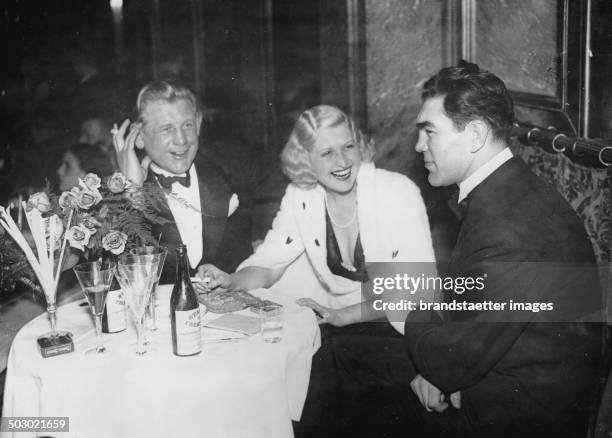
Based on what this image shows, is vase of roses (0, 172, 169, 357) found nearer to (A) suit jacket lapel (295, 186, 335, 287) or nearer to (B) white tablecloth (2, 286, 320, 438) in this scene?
(B) white tablecloth (2, 286, 320, 438)

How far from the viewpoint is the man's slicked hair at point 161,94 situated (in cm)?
245

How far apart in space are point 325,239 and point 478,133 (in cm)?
77

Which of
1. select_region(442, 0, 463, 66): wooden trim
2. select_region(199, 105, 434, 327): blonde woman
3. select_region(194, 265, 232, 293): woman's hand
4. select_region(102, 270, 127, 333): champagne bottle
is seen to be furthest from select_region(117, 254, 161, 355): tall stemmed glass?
select_region(442, 0, 463, 66): wooden trim

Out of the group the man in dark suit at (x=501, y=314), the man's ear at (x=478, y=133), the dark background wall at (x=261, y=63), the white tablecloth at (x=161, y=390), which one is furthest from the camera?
the dark background wall at (x=261, y=63)

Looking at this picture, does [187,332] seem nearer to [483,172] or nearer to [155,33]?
[483,172]

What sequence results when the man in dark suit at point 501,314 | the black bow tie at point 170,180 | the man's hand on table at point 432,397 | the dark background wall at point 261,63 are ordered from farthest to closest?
the black bow tie at point 170,180 → the dark background wall at point 261,63 → the man's hand on table at point 432,397 → the man in dark suit at point 501,314

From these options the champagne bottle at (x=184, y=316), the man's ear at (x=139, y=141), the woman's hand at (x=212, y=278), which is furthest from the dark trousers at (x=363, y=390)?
the man's ear at (x=139, y=141)

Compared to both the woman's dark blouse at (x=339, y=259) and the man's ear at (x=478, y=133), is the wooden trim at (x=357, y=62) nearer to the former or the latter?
the woman's dark blouse at (x=339, y=259)

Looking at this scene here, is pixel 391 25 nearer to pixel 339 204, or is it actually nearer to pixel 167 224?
pixel 339 204

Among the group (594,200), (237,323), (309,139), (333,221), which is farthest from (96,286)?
(594,200)

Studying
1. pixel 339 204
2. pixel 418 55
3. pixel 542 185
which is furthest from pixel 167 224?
pixel 542 185

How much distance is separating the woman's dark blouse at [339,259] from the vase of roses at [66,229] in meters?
0.88

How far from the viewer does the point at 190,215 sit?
2508 mm

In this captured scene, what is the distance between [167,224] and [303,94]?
78 cm
